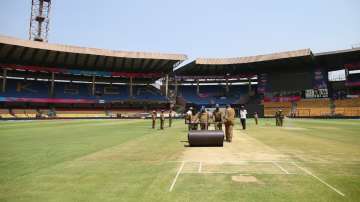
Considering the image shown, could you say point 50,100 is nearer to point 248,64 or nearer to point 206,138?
→ point 248,64

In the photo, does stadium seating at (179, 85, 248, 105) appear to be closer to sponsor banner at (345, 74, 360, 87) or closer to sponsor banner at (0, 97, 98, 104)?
sponsor banner at (345, 74, 360, 87)

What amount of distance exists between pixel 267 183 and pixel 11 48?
61011 millimetres

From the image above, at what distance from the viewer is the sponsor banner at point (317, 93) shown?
61.8 meters

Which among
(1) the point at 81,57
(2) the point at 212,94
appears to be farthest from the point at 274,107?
(1) the point at 81,57

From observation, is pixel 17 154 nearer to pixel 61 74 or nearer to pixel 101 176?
pixel 101 176

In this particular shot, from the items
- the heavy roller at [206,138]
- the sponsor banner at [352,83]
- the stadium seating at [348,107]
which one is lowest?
the heavy roller at [206,138]

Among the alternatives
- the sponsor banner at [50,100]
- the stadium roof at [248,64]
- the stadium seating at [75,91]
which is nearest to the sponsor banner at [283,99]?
the stadium roof at [248,64]

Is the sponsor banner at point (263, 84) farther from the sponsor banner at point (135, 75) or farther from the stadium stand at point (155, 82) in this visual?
the sponsor banner at point (135, 75)

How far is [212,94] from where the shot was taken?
79.7 m

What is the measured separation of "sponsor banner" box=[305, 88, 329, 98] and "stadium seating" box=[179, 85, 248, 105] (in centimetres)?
1764

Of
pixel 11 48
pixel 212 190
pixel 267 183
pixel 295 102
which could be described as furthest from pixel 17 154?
pixel 295 102

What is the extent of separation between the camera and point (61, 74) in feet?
230

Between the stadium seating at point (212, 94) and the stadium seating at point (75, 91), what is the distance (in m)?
7.88

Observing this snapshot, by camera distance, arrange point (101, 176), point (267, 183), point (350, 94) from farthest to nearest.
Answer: point (350, 94)
point (101, 176)
point (267, 183)
